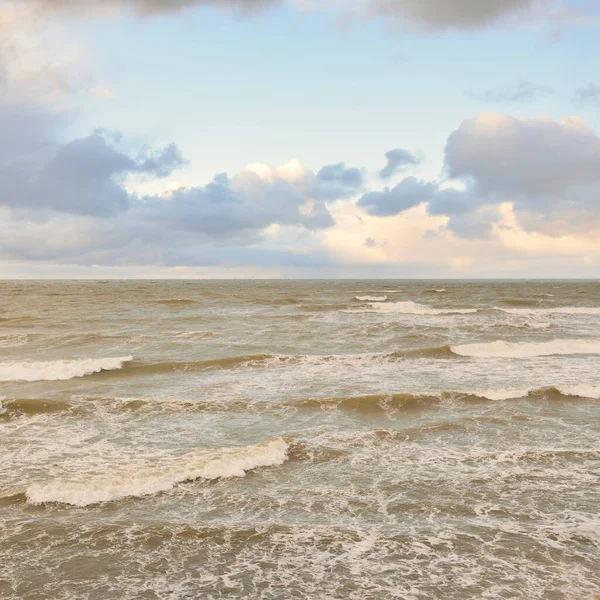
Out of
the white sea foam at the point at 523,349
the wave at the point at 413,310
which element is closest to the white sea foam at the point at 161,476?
the white sea foam at the point at 523,349

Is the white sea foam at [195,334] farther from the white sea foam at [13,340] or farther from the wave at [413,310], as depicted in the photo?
the wave at [413,310]

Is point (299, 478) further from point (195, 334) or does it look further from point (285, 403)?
point (195, 334)

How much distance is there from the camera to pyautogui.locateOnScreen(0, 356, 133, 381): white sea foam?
2236 centimetres

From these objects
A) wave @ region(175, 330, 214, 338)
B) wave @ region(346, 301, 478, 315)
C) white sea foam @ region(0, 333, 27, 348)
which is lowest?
white sea foam @ region(0, 333, 27, 348)

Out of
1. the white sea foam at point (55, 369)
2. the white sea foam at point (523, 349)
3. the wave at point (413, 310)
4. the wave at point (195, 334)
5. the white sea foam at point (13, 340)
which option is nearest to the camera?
the white sea foam at point (55, 369)

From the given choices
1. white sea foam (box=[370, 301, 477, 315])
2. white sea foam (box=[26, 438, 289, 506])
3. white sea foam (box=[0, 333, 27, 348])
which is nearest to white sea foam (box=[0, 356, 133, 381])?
white sea foam (box=[0, 333, 27, 348])

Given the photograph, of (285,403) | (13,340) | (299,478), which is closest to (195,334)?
(13,340)

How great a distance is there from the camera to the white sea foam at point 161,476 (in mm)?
10086

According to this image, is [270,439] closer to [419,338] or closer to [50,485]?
[50,485]

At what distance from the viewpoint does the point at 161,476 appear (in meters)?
10.9

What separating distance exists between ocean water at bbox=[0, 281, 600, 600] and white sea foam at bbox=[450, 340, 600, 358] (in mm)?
2197

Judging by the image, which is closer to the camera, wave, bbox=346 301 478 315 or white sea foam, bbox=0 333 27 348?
white sea foam, bbox=0 333 27 348

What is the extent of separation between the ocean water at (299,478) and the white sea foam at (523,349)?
7.21ft

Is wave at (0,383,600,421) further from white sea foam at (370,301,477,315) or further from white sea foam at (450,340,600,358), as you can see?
white sea foam at (370,301,477,315)
